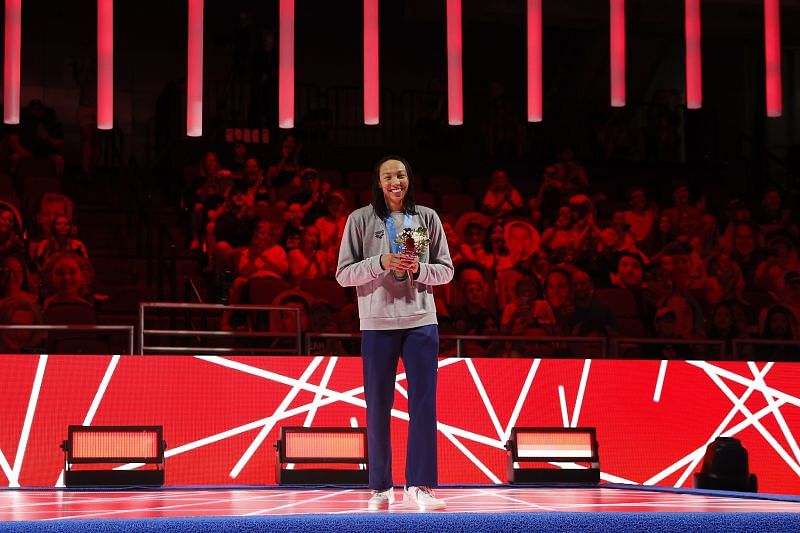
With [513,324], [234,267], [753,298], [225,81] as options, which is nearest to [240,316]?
[234,267]

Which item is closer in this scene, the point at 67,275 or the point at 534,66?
the point at 534,66

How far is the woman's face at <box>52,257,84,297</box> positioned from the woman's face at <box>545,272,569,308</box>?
128 inches

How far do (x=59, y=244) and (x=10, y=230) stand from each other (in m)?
0.35

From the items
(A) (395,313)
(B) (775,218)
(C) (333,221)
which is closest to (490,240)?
(C) (333,221)

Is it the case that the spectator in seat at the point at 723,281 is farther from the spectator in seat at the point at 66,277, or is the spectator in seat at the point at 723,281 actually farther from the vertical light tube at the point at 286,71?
the spectator in seat at the point at 66,277

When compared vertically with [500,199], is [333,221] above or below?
below

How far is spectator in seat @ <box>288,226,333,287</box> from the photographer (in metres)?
8.38

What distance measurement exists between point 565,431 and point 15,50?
313cm

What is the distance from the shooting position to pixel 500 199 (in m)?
9.55

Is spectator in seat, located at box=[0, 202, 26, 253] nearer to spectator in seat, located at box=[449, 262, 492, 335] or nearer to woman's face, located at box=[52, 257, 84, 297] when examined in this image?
woman's face, located at box=[52, 257, 84, 297]

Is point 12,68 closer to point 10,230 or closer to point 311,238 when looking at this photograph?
point 10,230

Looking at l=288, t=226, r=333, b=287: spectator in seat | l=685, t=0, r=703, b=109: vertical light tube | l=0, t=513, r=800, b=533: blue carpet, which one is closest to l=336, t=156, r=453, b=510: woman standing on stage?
l=0, t=513, r=800, b=533: blue carpet

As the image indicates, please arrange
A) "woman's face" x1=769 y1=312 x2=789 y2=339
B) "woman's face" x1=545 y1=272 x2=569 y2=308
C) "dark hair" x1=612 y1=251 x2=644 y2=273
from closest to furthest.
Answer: "woman's face" x1=769 y1=312 x2=789 y2=339
"woman's face" x1=545 y1=272 x2=569 y2=308
"dark hair" x1=612 y1=251 x2=644 y2=273

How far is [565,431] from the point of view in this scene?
5.49 m
